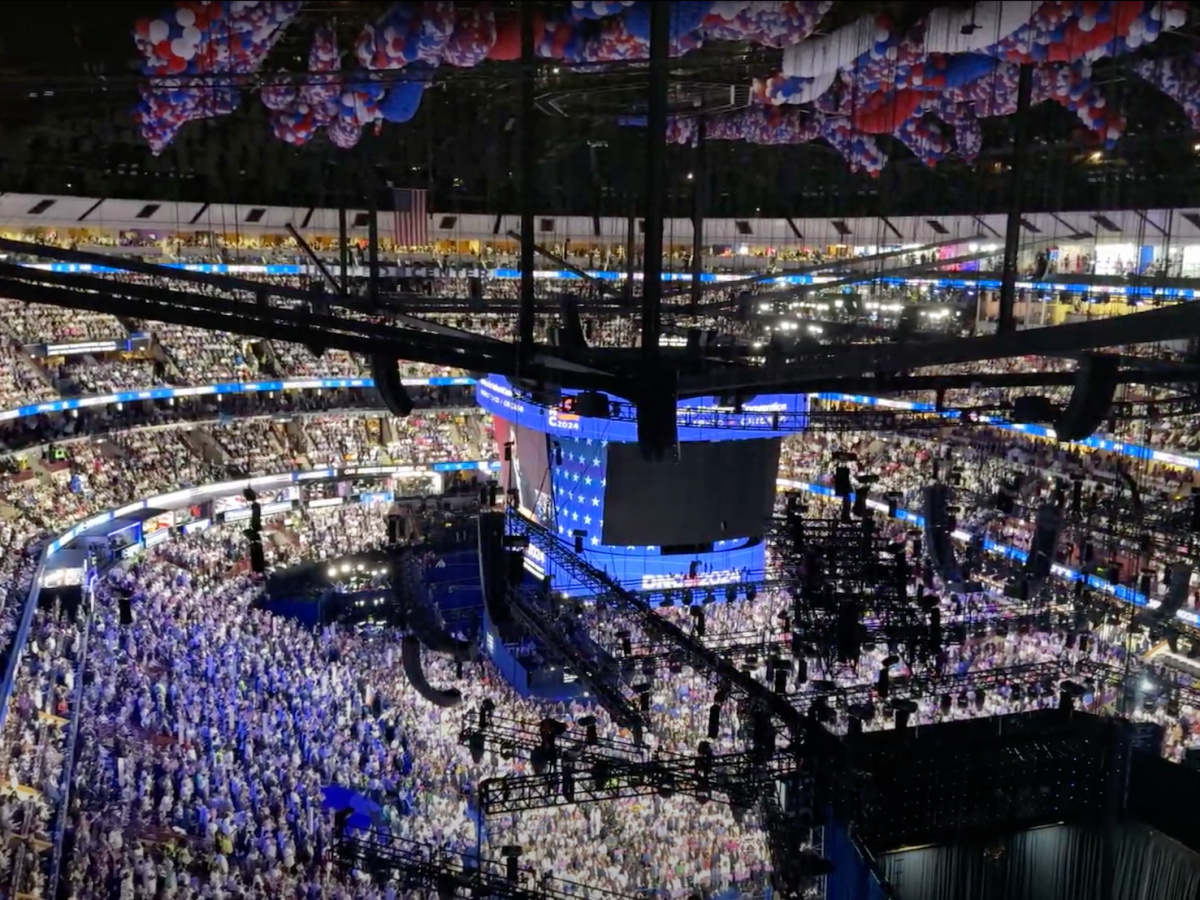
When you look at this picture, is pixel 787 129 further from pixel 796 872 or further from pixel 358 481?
pixel 358 481

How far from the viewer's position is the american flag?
1573 centimetres

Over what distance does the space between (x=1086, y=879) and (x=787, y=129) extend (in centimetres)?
769

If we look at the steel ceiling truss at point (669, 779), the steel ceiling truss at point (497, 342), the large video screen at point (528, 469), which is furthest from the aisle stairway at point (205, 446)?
the steel ceiling truss at point (497, 342)

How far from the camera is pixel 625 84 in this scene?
27.1 feet

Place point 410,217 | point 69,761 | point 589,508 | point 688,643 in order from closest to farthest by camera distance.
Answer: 1. point 69,761
2. point 688,643
3. point 410,217
4. point 589,508

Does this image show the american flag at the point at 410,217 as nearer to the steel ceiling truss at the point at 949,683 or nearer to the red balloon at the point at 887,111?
the red balloon at the point at 887,111

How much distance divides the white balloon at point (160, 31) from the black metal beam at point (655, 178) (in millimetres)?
3026

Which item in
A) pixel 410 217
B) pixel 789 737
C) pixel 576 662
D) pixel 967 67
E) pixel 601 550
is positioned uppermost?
pixel 967 67

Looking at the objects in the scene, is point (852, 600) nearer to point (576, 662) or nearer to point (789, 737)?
point (789, 737)

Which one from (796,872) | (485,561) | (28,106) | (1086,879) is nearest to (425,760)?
(485,561)

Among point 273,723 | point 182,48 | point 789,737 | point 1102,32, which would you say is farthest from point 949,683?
point 182,48

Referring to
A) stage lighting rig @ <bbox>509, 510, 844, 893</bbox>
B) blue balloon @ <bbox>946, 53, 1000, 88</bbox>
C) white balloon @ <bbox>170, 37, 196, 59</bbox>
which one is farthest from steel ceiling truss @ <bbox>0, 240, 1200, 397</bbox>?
stage lighting rig @ <bbox>509, 510, 844, 893</bbox>

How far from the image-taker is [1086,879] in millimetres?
10281

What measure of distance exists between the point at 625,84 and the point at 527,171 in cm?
369
